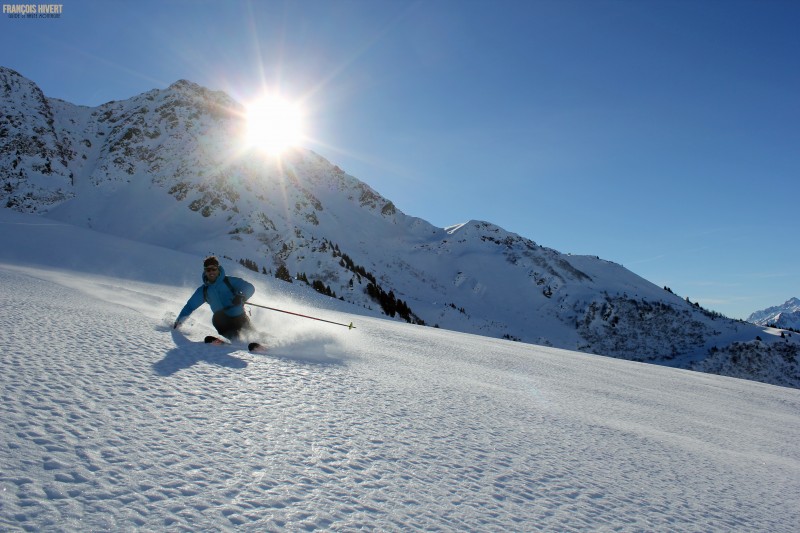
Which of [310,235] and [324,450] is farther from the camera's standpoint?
[310,235]

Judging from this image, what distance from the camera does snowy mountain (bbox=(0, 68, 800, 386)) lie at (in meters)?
43.7

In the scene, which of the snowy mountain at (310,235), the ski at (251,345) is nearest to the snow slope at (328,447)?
the ski at (251,345)

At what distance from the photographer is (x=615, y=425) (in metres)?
4.98

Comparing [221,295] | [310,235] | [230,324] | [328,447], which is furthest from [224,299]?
[310,235]

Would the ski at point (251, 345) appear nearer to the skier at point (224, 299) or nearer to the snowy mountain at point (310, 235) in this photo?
the skier at point (224, 299)

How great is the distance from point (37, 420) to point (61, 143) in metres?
74.2

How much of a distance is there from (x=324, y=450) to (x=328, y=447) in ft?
0.21

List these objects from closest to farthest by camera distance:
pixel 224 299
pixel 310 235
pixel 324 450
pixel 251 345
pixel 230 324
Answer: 1. pixel 324 450
2. pixel 251 345
3. pixel 230 324
4. pixel 224 299
5. pixel 310 235

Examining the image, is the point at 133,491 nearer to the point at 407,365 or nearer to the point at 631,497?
the point at 631,497

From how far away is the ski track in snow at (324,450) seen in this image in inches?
82.3

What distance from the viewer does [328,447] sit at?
299cm

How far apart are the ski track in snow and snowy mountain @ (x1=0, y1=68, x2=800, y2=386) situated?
25405 mm

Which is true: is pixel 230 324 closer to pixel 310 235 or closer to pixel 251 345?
pixel 251 345

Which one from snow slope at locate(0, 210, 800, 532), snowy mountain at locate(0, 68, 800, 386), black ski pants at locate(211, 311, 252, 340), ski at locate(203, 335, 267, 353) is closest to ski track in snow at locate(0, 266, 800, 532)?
snow slope at locate(0, 210, 800, 532)
